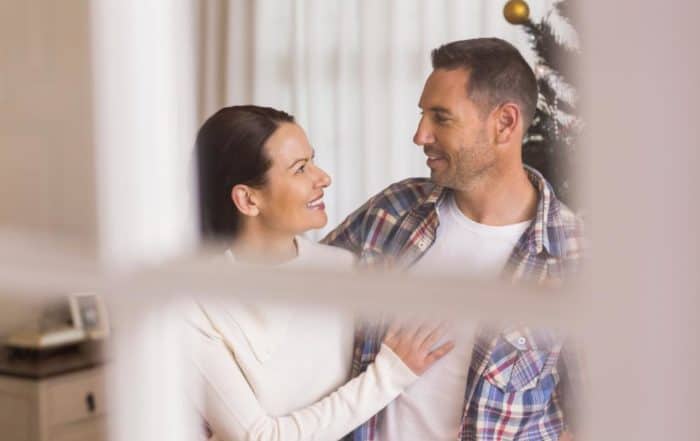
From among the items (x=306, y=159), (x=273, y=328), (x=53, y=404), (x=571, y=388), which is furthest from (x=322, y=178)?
(x=53, y=404)

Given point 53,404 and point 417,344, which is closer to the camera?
point 417,344

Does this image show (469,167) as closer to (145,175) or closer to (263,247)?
(263,247)

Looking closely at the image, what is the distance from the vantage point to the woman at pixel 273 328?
0.71 metres

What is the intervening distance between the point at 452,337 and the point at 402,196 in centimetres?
10

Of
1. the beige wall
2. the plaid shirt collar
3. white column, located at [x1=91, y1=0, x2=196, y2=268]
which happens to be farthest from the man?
the beige wall

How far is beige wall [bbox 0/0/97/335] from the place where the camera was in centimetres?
86

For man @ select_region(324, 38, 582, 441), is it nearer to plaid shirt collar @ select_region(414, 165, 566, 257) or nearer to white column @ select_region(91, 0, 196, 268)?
plaid shirt collar @ select_region(414, 165, 566, 257)

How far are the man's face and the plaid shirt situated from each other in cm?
2

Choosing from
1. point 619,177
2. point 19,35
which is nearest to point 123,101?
point 19,35

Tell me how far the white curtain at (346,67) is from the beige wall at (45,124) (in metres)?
0.16

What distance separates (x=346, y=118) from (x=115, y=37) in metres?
0.24

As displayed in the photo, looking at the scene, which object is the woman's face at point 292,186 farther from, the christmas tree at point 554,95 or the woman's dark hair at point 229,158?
the christmas tree at point 554,95

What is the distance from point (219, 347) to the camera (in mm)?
772

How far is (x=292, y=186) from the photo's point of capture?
73cm
